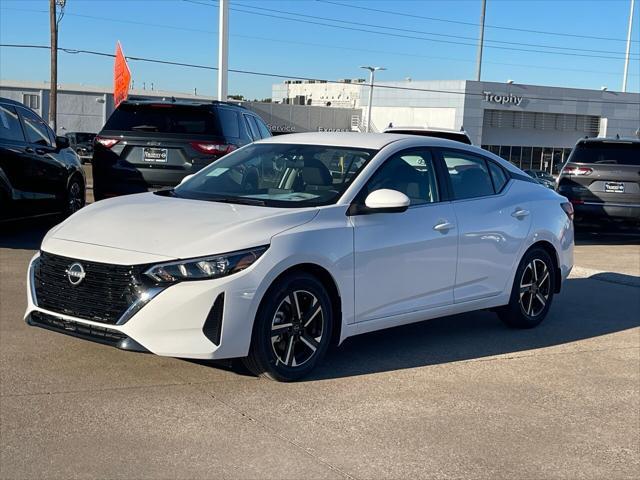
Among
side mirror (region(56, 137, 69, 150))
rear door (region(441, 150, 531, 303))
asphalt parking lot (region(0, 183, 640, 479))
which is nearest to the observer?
asphalt parking lot (region(0, 183, 640, 479))

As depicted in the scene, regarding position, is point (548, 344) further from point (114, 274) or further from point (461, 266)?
point (114, 274)

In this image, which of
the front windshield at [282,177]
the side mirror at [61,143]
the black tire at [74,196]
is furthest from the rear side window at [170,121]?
the front windshield at [282,177]

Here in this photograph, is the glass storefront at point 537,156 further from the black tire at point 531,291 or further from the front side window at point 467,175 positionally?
the front side window at point 467,175

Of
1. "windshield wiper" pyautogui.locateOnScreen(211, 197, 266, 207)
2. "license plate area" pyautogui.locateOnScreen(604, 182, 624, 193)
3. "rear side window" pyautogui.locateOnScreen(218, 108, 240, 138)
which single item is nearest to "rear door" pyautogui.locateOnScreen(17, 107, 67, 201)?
"rear side window" pyautogui.locateOnScreen(218, 108, 240, 138)

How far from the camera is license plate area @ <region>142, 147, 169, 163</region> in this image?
966 cm

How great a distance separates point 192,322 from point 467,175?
303cm

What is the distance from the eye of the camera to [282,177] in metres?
6.12

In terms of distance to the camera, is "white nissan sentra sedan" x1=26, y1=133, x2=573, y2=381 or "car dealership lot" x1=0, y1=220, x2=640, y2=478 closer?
"car dealership lot" x1=0, y1=220, x2=640, y2=478

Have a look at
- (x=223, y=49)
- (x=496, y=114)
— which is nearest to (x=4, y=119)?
(x=223, y=49)

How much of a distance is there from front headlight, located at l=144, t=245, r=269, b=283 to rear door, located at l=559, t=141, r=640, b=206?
34.0 ft

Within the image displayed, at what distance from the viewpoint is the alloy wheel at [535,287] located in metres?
7.18

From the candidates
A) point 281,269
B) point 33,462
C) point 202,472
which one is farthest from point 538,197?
point 33,462

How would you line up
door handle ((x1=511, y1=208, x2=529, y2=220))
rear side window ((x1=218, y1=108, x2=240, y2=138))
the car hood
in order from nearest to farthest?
the car hood, door handle ((x1=511, y1=208, x2=529, y2=220)), rear side window ((x1=218, y1=108, x2=240, y2=138))

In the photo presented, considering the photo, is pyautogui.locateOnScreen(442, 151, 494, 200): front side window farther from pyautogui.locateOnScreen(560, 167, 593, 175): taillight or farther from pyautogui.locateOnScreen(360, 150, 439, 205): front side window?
pyautogui.locateOnScreen(560, 167, 593, 175): taillight
